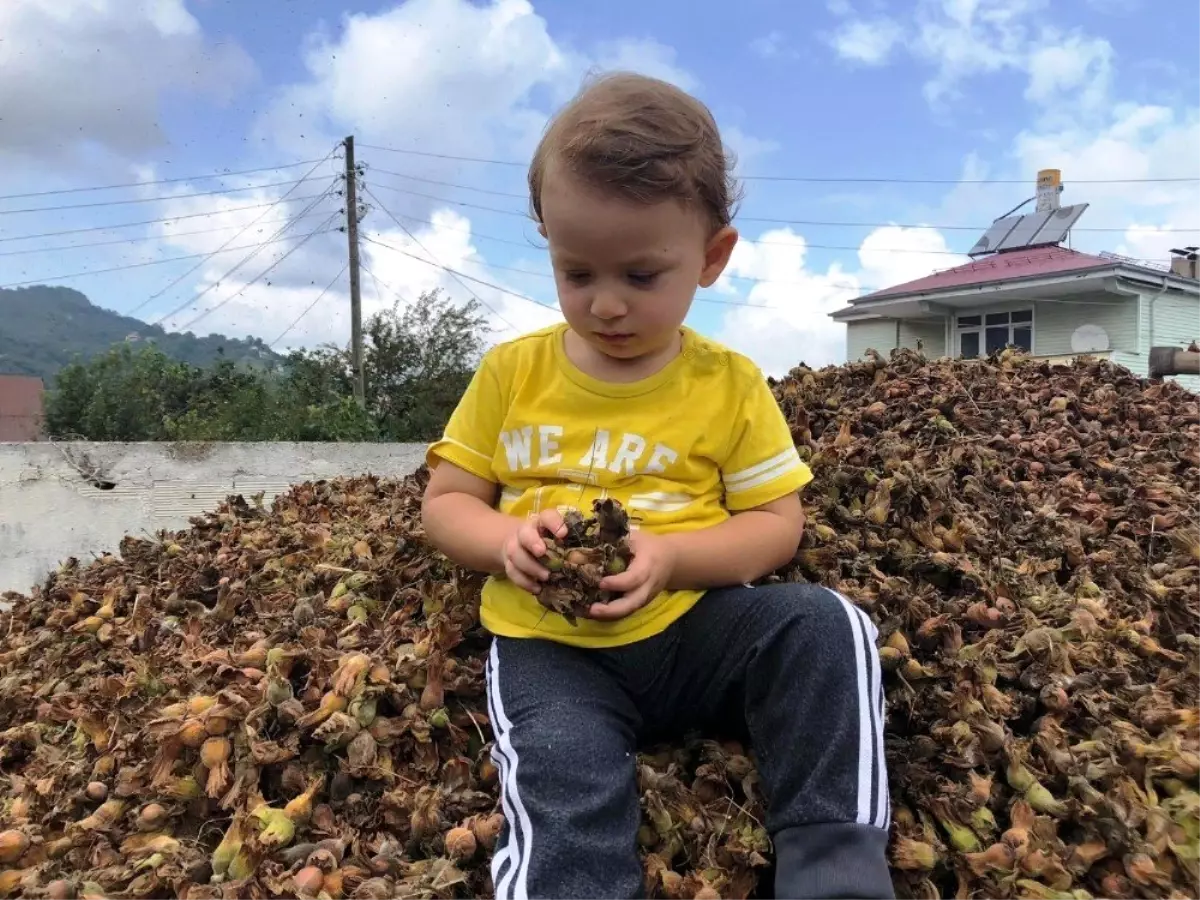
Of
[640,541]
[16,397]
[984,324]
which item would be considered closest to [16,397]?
[16,397]

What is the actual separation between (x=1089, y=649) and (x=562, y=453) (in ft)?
3.94

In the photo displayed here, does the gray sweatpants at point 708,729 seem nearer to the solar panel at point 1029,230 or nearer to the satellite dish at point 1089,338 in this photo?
the satellite dish at point 1089,338

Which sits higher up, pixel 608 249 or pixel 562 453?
pixel 608 249

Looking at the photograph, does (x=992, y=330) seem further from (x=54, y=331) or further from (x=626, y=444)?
(x=54, y=331)

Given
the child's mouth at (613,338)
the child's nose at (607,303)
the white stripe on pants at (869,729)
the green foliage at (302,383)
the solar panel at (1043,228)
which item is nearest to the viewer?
the white stripe on pants at (869,729)

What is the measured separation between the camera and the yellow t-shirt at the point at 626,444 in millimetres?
1837

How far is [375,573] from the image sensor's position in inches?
91.1

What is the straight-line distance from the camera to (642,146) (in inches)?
62.8

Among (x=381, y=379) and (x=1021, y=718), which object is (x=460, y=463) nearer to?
(x=1021, y=718)

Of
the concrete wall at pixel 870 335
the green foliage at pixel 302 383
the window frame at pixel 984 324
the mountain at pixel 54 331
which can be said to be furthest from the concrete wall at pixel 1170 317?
the mountain at pixel 54 331

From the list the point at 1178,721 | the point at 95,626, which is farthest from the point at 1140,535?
the point at 95,626

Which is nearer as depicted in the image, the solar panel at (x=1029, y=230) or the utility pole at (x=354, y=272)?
the utility pole at (x=354, y=272)

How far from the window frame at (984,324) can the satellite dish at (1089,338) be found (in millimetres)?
890

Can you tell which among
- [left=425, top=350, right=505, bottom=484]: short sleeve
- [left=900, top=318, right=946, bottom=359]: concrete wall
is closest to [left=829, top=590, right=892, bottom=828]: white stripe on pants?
[left=425, top=350, right=505, bottom=484]: short sleeve
